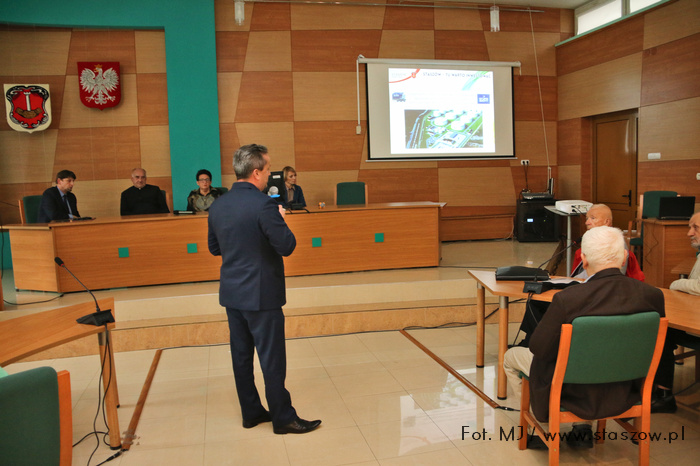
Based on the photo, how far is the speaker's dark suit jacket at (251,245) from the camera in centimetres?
277

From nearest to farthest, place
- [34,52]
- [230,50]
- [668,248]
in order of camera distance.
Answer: [668,248] < [34,52] < [230,50]

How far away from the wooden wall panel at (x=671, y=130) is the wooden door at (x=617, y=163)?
371 millimetres

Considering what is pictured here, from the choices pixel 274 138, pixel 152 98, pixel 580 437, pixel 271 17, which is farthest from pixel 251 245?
pixel 271 17

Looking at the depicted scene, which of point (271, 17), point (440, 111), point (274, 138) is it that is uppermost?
point (271, 17)

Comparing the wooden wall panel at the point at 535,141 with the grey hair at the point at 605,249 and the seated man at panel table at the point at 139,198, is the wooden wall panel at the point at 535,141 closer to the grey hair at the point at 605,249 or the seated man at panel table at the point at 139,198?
the seated man at panel table at the point at 139,198

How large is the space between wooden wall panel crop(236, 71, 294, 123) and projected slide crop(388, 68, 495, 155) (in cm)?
153

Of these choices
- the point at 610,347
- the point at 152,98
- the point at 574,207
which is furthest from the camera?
the point at 152,98

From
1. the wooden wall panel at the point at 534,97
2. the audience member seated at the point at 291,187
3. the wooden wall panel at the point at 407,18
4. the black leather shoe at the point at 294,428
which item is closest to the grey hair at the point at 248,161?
the black leather shoe at the point at 294,428

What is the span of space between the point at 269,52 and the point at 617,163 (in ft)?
17.2

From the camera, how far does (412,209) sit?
18.5 ft

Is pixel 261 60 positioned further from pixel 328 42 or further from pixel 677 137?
pixel 677 137

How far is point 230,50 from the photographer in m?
Result: 7.38

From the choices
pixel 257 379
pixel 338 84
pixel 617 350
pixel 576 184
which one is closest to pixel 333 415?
pixel 257 379

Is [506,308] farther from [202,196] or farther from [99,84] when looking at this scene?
[99,84]
